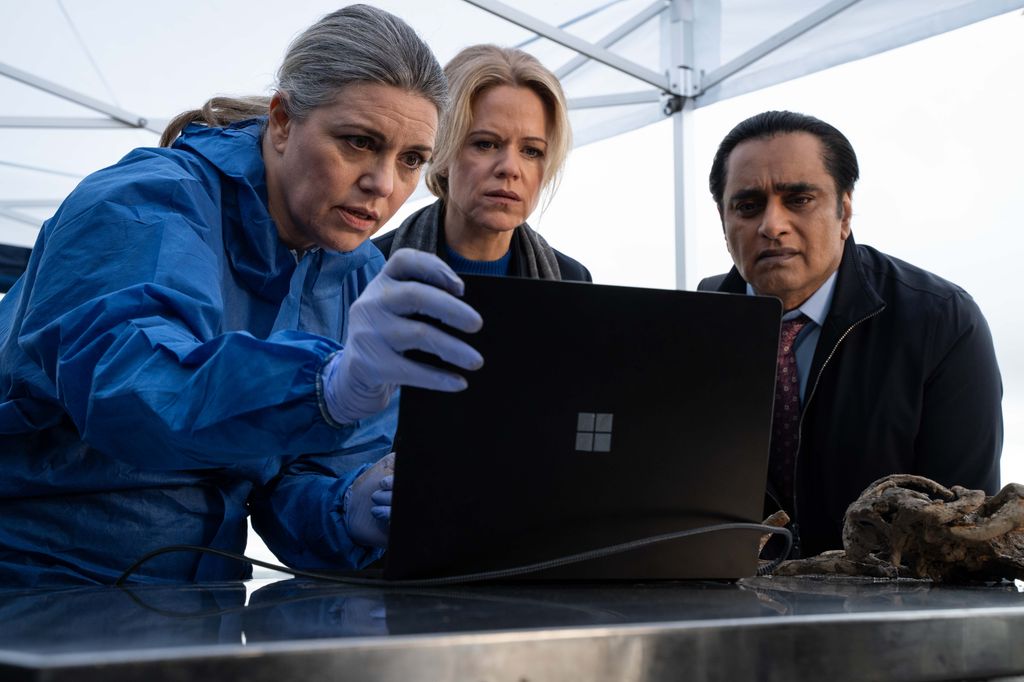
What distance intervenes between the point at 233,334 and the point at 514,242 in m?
1.72

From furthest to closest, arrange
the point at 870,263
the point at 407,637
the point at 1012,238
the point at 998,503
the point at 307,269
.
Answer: the point at 1012,238
the point at 870,263
the point at 307,269
the point at 998,503
the point at 407,637

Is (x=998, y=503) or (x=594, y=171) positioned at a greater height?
(x=594, y=171)

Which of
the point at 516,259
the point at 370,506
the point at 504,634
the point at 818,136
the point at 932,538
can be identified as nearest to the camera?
the point at 504,634

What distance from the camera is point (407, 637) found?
60cm

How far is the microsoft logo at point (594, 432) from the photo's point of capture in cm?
97

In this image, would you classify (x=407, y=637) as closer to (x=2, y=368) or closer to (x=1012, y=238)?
(x=2, y=368)

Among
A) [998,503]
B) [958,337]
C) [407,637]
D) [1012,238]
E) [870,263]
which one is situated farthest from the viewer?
[1012,238]

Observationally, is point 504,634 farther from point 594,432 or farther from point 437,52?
point 437,52

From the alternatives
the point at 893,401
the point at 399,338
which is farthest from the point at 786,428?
the point at 399,338

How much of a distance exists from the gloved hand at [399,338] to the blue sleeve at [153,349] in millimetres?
43

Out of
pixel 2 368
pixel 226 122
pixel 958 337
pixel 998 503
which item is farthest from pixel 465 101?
pixel 998 503

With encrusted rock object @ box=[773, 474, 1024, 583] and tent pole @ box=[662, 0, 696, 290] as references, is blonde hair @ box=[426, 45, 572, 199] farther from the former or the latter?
tent pole @ box=[662, 0, 696, 290]

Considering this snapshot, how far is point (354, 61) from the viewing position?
4.76ft

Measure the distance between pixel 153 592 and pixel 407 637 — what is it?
0.44m
